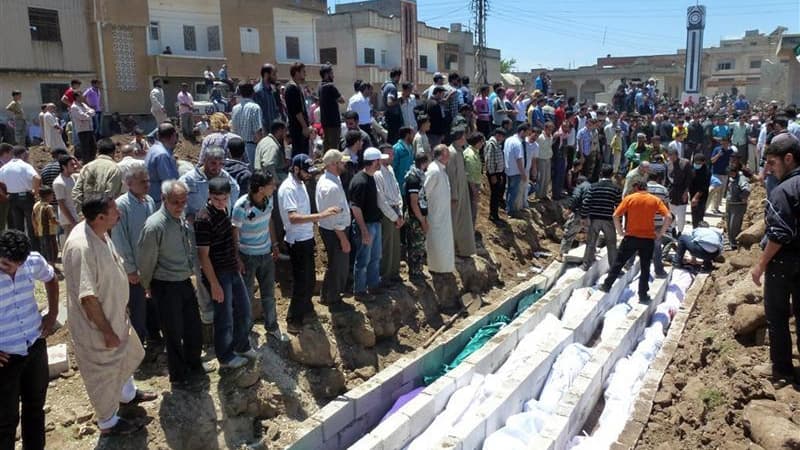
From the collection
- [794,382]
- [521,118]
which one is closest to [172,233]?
[794,382]

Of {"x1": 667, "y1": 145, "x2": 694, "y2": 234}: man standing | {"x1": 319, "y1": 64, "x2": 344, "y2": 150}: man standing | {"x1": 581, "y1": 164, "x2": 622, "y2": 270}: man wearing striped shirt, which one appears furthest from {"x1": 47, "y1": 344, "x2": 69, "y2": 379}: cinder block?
{"x1": 667, "y1": 145, "x2": 694, "y2": 234}: man standing

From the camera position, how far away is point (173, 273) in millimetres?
5023

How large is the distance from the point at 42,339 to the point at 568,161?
12069mm

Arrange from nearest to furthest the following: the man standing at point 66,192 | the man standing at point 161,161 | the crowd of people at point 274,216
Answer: the crowd of people at point 274,216
the man standing at point 161,161
the man standing at point 66,192

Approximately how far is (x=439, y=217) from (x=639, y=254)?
2.94 metres

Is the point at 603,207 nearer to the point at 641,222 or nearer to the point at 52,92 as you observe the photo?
the point at 641,222

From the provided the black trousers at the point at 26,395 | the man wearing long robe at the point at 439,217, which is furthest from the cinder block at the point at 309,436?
the man wearing long robe at the point at 439,217

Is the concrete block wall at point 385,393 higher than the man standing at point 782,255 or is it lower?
lower

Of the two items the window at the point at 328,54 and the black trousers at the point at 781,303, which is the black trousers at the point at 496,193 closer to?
the black trousers at the point at 781,303

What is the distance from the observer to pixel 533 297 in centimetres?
938

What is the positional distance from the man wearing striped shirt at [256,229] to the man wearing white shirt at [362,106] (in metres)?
4.11

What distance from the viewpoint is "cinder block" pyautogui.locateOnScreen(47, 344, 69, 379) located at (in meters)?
5.50

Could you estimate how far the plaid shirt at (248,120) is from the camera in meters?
7.56

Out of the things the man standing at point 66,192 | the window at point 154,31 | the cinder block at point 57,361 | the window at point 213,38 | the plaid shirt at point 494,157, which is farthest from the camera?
the window at point 213,38
